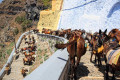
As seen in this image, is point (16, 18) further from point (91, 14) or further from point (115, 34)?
point (115, 34)

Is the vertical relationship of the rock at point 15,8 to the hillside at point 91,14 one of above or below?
above

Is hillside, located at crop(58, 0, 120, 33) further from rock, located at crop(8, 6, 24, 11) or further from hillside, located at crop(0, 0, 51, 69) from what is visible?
rock, located at crop(8, 6, 24, 11)

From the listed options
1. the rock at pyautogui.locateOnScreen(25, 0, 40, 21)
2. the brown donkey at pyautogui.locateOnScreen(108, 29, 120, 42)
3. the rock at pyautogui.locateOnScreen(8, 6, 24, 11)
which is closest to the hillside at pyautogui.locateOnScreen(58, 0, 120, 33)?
the brown donkey at pyautogui.locateOnScreen(108, 29, 120, 42)

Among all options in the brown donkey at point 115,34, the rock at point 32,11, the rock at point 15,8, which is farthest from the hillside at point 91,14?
the rock at point 15,8

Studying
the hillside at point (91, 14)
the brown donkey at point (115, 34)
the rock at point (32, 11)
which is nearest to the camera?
the brown donkey at point (115, 34)

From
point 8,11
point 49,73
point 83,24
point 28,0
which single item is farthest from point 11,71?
point 8,11

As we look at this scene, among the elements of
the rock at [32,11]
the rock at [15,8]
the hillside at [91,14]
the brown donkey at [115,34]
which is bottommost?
the brown donkey at [115,34]

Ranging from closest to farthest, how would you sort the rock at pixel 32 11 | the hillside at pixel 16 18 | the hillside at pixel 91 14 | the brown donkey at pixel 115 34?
the brown donkey at pixel 115 34
the hillside at pixel 91 14
the hillside at pixel 16 18
the rock at pixel 32 11

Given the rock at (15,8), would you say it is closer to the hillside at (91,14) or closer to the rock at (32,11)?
the rock at (32,11)

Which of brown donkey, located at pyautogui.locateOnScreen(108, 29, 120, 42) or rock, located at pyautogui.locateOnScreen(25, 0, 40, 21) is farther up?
rock, located at pyautogui.locateOnScreen(25, 0, 40, 21)

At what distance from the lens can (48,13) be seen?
33.0 meters

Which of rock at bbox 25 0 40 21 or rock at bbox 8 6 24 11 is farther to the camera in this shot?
rock at bbox 8 6 24 11

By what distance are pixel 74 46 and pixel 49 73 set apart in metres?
2.25

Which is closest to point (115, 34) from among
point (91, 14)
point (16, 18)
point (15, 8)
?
point (91, 14)
